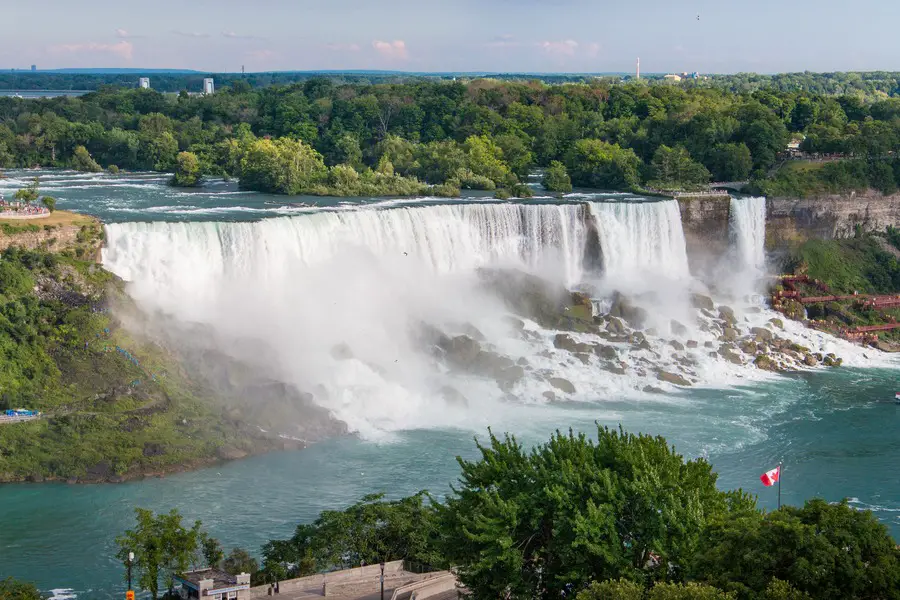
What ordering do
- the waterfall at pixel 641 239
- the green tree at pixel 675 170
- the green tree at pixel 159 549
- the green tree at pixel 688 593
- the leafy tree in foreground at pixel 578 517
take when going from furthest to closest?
the green tree at pixel 675 170 → the waterfall at pixel 641 239 → the green tree at pixel 159 549 → the leafy tree in foreground at pixel 578 517 → the green tree at pixel 688 593

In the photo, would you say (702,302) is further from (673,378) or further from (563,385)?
(563,385)

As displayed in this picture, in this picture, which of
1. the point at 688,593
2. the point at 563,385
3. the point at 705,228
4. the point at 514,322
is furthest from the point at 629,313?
the point at 688,593

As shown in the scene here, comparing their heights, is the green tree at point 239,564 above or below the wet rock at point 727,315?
above

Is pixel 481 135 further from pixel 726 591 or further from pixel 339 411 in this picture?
pixel 726 591

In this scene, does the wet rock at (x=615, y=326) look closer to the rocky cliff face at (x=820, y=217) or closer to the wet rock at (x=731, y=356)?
the wet rock at (x=731, y=356)

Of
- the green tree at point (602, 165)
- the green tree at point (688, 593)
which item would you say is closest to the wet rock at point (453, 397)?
the green tree at point (688, 593)

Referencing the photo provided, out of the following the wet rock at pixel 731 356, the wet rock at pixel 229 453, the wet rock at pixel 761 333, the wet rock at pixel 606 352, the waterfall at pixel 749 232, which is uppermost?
the waterfall at pixel 749 232
